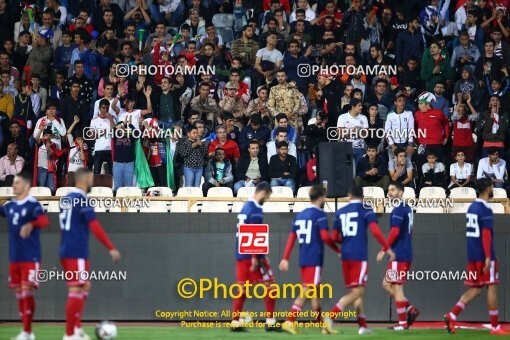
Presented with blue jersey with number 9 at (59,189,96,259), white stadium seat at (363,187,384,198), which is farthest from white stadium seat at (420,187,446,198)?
blue jersey with number 9 at (59,189,96,259)

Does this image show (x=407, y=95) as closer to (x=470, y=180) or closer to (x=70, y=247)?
(x=470, y=180)

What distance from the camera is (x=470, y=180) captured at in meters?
22.7

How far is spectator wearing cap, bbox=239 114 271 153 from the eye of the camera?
75.2 ft

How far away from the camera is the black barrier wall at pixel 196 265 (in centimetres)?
2000

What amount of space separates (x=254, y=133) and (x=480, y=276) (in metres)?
7.39

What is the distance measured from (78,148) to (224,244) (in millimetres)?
4151

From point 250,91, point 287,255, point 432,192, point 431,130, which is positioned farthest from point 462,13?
point 287,255

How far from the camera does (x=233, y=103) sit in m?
23.8

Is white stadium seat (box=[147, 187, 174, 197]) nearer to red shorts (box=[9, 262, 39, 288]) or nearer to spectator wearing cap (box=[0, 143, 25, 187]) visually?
spectator wearing cap (box=[0, 143, 25, 187])

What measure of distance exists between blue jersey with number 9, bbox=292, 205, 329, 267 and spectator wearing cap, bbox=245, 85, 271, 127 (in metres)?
A: 7.35

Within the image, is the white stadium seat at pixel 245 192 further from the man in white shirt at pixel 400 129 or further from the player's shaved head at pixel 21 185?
the player's shaved head at pixel 21 185

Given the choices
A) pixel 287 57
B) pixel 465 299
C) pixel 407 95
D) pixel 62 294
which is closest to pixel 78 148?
pixel 62 294

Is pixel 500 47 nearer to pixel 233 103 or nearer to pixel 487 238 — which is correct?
pixel 233 103

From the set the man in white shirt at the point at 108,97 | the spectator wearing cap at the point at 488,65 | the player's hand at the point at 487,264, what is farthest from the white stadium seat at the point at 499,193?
the man in white shirt at the point at 108,97
